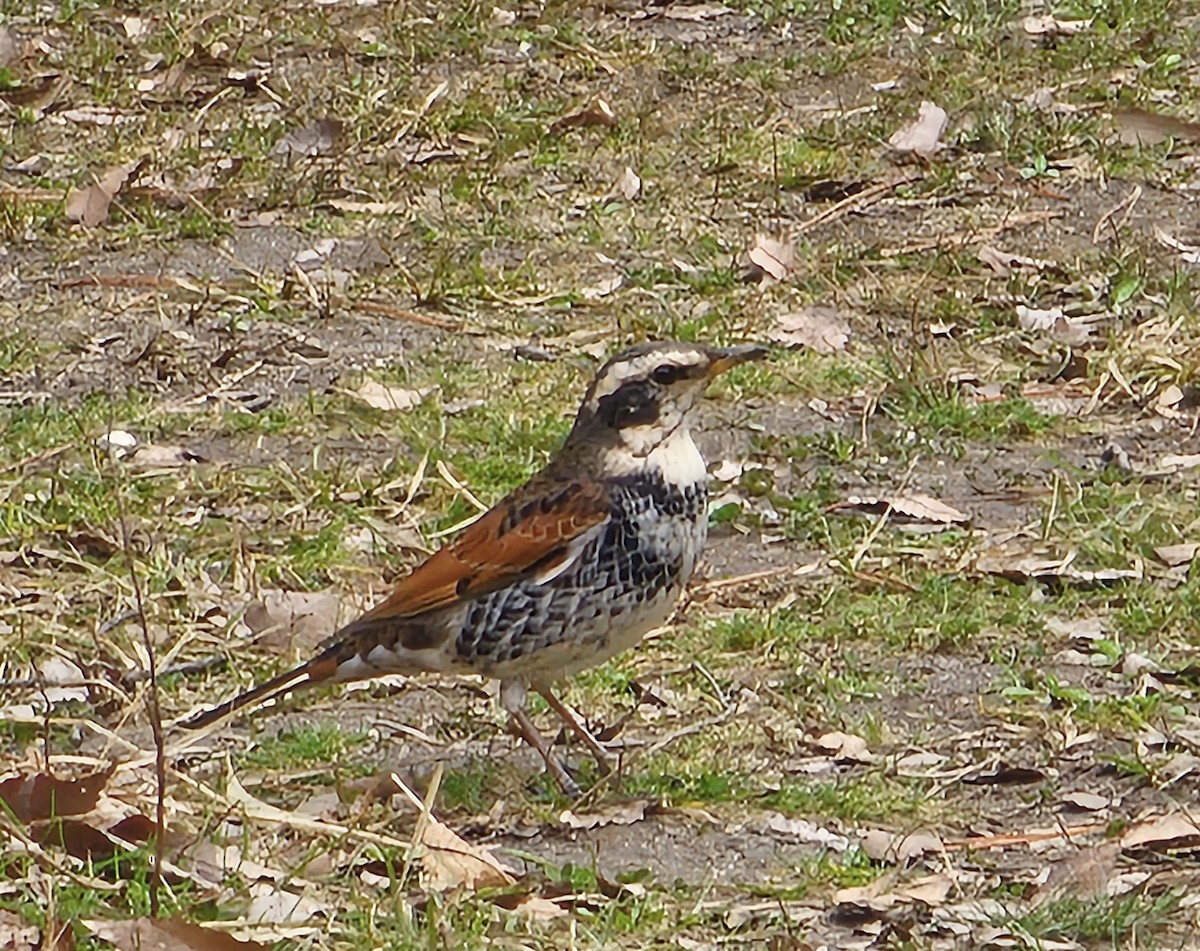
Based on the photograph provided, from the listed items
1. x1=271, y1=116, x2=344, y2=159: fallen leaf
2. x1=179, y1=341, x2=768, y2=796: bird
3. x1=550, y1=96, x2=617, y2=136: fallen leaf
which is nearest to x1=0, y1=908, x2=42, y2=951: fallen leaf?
x1=179, y1=341, x2=768, y2=796: bird

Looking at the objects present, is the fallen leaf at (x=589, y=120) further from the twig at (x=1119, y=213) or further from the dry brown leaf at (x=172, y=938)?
the dry brown leaf at (x=172, y=938)

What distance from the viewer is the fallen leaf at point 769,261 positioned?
8.83 metres

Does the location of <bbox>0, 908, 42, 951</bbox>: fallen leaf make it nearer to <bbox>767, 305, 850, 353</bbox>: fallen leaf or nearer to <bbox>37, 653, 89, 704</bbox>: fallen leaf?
<bbox>37, 653, 89, 704</bbox>: fallen leaf

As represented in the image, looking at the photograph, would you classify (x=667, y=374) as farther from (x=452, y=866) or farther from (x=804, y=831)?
(x=452, y=866)

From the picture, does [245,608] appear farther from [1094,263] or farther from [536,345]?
[1094,263]

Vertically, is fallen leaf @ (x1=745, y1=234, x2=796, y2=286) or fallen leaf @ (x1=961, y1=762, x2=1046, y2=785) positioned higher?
fallen leaf @ (x1=961, y1=762, x2=1046, y2=785)

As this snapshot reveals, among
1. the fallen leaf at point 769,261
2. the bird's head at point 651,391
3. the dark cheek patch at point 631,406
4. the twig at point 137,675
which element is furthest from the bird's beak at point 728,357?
the fallen leaf at point 769,261

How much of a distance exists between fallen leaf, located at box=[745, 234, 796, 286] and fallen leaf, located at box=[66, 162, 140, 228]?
7.71 feet

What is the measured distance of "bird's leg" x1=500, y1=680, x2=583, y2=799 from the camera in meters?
5.45

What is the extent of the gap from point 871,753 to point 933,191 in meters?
4.39

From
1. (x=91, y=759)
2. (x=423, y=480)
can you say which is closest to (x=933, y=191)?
(x=423, y=480)

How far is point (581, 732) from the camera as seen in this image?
5523mm

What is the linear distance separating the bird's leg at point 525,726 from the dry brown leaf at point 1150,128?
205 inches

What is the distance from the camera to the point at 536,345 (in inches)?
331
